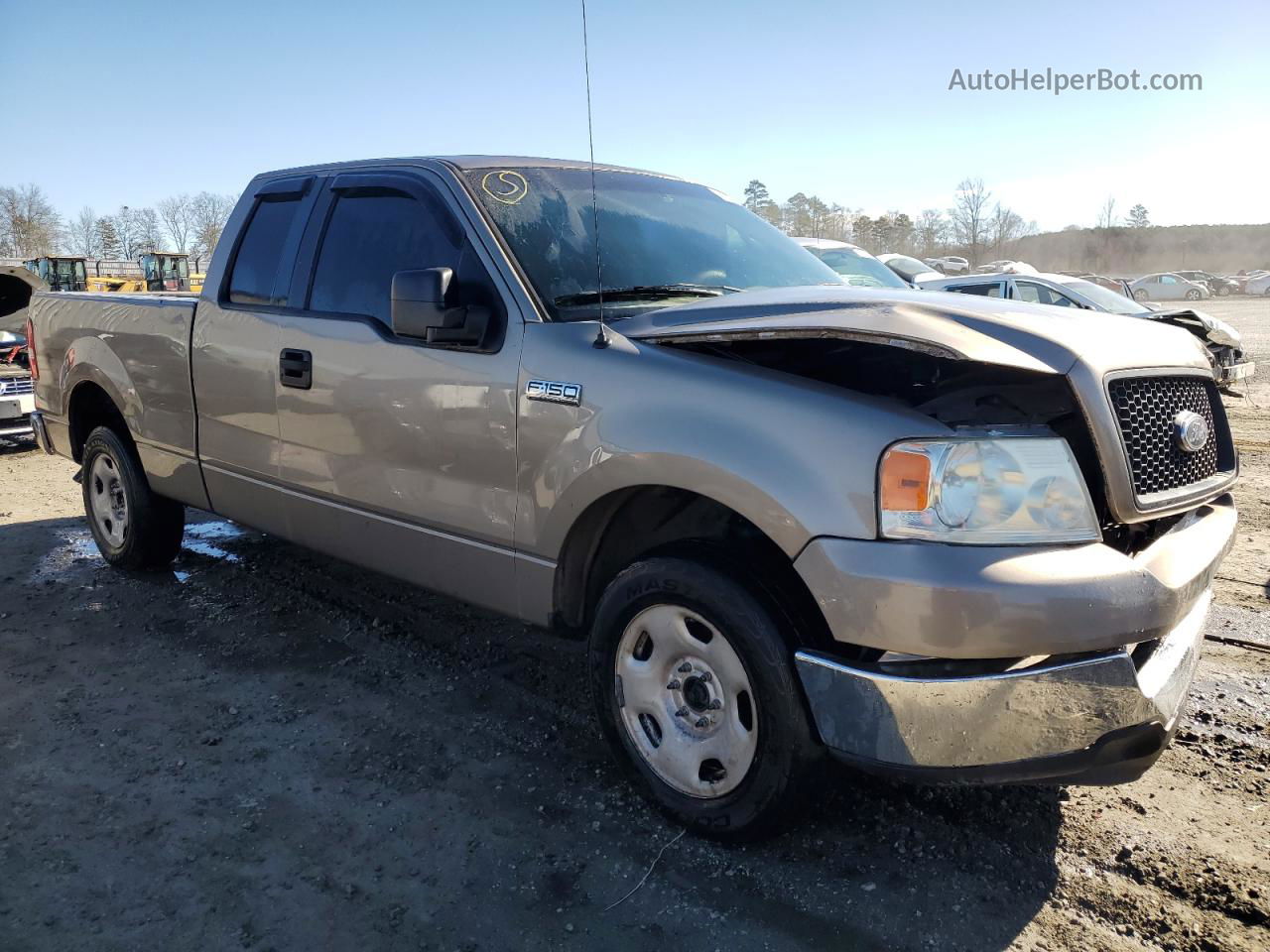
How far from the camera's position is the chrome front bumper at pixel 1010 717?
7.14 ft

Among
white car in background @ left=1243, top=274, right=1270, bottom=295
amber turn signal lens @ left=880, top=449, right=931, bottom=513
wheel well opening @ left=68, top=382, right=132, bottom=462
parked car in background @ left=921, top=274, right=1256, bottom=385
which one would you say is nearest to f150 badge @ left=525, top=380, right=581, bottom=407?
amber turn signal lens @ left=880, top=449, right=931, bottom=513

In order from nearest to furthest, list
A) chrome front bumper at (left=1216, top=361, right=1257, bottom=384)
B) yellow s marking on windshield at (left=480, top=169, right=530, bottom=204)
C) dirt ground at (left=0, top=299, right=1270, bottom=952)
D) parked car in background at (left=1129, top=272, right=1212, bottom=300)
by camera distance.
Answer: dirt ground at (left=0, top=299, right=1270, bottom=952)
yellow s marking on windshield at (left=480, top=169, right=530, bottom=204)
chrome front bumper at (left=1216, top=361, right=1257, bottom=384)
parked car in background at (left=1129, top=272, right=1212, bottom=300)

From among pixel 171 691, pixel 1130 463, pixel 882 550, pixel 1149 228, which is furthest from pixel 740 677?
pixel 1149 228

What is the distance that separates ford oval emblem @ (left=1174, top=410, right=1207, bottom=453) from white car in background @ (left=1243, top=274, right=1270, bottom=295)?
58.7 meters

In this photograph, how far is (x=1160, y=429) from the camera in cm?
259

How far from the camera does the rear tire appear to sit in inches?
202

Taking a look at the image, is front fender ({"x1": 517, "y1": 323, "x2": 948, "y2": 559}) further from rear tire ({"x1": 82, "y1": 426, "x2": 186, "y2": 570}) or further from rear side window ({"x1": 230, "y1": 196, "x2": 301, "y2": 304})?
rear tire ({"x1": 82, "y1": 426, "x2": 186, "y2": 570})

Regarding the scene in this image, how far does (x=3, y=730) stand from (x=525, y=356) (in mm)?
2446

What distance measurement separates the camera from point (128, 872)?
8.57ft

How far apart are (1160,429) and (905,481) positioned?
0.90 meters

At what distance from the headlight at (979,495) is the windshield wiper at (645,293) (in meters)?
1.24

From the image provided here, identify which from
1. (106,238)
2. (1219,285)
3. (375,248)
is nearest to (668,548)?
(375,248)

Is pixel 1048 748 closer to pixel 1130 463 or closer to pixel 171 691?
pixel 1130 463

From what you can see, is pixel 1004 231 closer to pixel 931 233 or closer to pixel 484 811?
pixel 931 233
